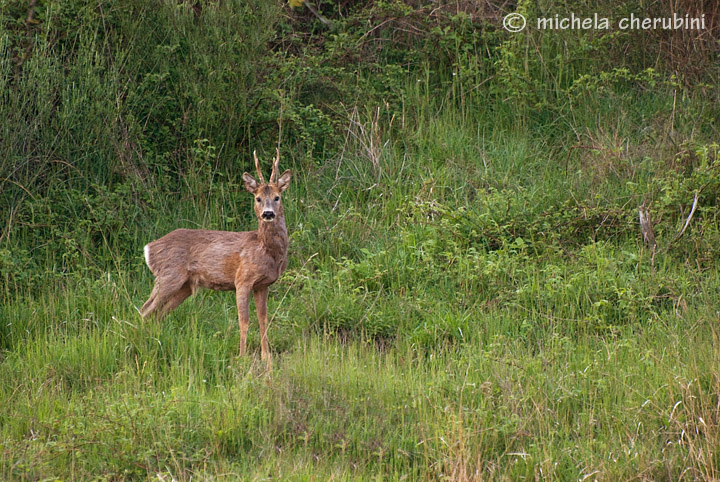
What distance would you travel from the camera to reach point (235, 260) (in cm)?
707

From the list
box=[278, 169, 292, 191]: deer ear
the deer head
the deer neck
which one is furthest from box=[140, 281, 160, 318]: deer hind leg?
box=[278, 169, 292, 191]: deer ear

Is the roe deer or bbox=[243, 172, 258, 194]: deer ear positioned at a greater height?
bbox=[243, 172, 258, 194]: deer ear

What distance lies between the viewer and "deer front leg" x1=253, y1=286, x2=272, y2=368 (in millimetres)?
6694

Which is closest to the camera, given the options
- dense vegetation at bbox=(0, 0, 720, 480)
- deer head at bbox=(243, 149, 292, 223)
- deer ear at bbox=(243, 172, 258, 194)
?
dense vegetation at bbox=(0, 0, 720, 480)

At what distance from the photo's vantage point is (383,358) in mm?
6820

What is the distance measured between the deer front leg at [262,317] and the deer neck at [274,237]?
12.3 inches

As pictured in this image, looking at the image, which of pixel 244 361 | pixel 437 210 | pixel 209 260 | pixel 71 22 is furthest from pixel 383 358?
pixel 71 22

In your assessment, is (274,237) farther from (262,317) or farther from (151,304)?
(151,304)

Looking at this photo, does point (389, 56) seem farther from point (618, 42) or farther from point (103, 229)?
point (103, 229)

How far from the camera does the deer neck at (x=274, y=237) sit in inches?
272

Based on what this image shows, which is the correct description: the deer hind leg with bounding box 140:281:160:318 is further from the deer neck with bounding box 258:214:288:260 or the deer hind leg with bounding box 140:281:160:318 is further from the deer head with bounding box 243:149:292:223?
the deer head with bounding box 243:149:292:223

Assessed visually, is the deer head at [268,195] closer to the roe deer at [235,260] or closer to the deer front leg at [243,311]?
the roe deer at [235,260]

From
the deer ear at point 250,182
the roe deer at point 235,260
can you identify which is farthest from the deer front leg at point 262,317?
the deer ear at point 250,182

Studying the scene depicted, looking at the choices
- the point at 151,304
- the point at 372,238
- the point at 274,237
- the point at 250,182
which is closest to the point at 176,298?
the point at 151,304
